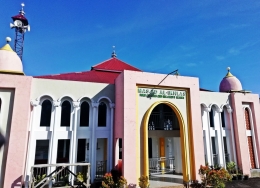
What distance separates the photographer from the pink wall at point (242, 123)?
1404 centimetres

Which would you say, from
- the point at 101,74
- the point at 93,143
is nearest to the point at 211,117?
the point at 93,143

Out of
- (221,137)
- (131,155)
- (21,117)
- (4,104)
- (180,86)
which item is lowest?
(131,155)

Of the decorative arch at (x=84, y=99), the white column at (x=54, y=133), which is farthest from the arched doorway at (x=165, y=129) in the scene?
the white column at (x=54, y=133)

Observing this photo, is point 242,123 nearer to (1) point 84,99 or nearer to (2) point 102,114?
(2) point 102,114

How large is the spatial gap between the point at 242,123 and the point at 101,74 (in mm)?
12283

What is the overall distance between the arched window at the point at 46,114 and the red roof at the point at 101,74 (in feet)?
9.93

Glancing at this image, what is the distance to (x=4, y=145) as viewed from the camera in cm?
969

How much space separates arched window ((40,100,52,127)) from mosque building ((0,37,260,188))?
0.06m

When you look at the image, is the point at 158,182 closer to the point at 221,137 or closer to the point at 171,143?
the point at 171,143

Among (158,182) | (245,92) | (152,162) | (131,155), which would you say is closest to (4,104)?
(131,155)

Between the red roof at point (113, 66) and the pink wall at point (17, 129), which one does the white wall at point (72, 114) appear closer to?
the pink wall at point (17, 129)

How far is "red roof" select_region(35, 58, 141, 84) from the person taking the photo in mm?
14617

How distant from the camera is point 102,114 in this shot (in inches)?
499

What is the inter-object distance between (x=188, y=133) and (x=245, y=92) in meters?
7.60
